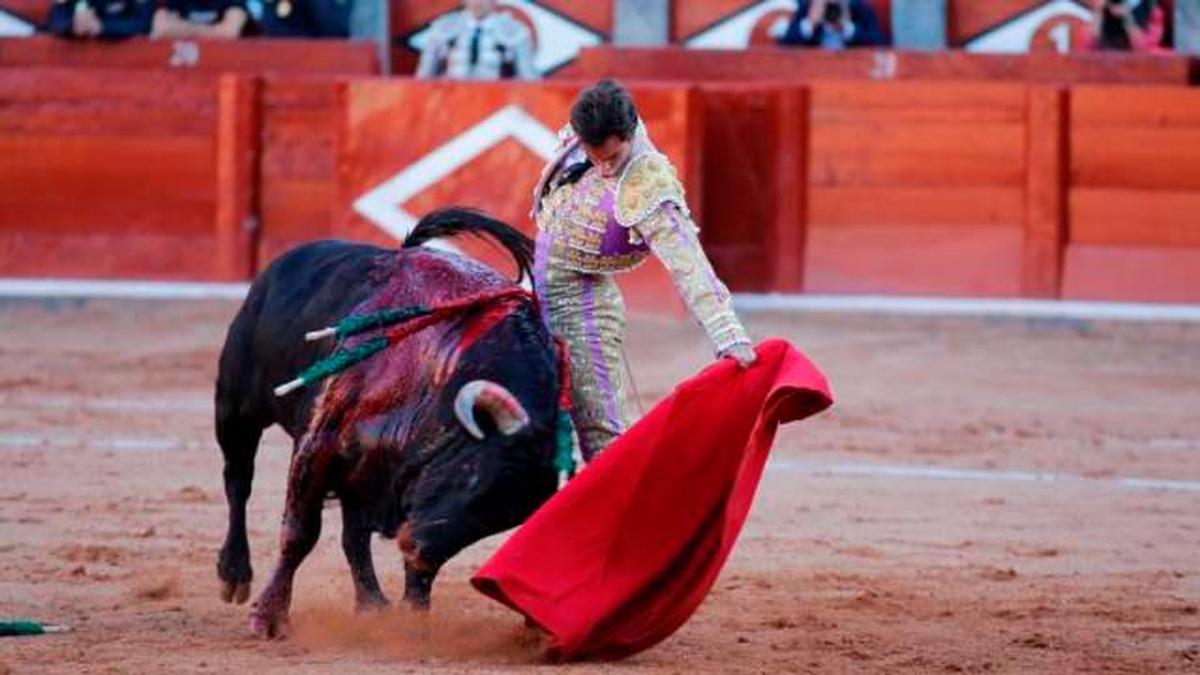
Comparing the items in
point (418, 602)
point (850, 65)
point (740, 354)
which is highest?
point (740, 354)

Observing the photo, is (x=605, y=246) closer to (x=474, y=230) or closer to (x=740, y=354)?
(x=740, y=354)

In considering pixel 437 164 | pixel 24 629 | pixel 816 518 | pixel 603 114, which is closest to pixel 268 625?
pixel 24 629

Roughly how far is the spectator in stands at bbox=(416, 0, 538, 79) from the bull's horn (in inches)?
283

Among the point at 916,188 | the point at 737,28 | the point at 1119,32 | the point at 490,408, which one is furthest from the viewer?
the point at 737,28

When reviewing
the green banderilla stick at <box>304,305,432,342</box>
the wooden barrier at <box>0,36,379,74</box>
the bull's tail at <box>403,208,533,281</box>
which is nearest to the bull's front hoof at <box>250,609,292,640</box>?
the green banderilla stick at <box>304,305,432,342</box>

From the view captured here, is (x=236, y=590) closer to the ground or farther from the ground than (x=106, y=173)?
farther from the ground

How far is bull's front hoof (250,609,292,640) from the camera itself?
5.37 metres

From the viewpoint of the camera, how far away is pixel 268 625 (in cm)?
537

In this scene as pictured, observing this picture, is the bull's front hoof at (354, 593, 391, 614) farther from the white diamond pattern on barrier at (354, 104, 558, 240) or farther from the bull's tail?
the white diamond pattern on barrier at (354, 104, 558, 240)

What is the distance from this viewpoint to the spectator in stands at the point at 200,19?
12.7 m

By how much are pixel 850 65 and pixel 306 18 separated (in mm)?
2687

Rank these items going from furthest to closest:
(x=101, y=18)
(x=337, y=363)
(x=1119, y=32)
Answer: (x=101, y=18) < (x=1119, y=32) < (x=337, y=363)

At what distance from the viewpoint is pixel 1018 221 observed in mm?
11898

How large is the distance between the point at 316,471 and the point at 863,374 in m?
5.56
